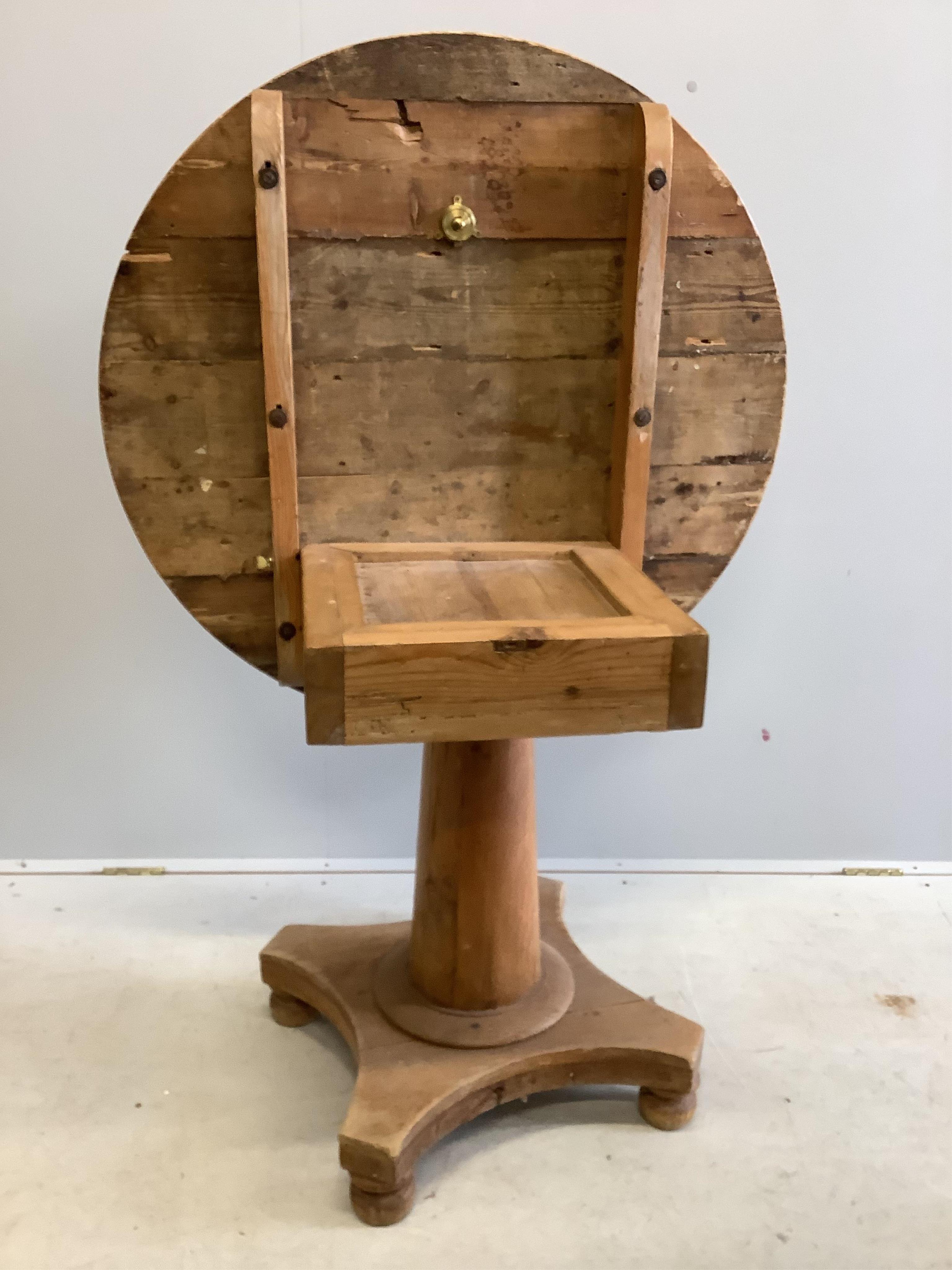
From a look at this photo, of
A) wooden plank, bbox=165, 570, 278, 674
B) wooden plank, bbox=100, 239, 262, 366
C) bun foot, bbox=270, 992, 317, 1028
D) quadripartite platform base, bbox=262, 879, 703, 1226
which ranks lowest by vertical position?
bun foot, bbox=270, 992, 317, 1028

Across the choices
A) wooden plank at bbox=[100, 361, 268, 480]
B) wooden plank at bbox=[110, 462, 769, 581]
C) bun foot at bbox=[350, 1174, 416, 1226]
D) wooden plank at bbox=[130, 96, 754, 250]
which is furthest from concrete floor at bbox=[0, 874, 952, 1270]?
wooden plank at bbox=[130, 96, 754, 250]

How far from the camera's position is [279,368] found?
1.35m

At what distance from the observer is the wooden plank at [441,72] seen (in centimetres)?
130

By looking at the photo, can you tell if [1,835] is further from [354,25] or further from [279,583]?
[354,25]

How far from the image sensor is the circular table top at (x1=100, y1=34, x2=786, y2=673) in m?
1.32

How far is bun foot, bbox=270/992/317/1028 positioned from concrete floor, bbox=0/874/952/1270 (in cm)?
1

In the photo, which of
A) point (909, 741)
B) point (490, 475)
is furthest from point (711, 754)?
point (490, 475)

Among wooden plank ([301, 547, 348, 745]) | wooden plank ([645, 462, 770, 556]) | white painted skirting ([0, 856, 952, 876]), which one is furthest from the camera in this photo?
white painted skirting ([0, 856, 952, 876])

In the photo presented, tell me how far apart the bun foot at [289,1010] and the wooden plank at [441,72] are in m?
1.29

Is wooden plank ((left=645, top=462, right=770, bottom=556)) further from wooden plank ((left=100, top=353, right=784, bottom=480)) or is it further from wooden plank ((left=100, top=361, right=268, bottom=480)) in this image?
wooden plank ((left=100, top=361, right=268, bottom=480))

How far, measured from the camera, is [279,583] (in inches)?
56.4

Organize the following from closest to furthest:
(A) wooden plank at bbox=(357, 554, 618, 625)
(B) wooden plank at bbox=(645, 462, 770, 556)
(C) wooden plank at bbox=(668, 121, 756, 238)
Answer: (A) wooden plank at bbox=(357, 554, 618, 625)
(C) wooden plank at bbox=(668, 121, 756, 238)
(B) wooden plank at bbox=(645, 462, 770, 556)

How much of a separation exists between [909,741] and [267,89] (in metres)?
1.67

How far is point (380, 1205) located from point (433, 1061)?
0.19 metres
